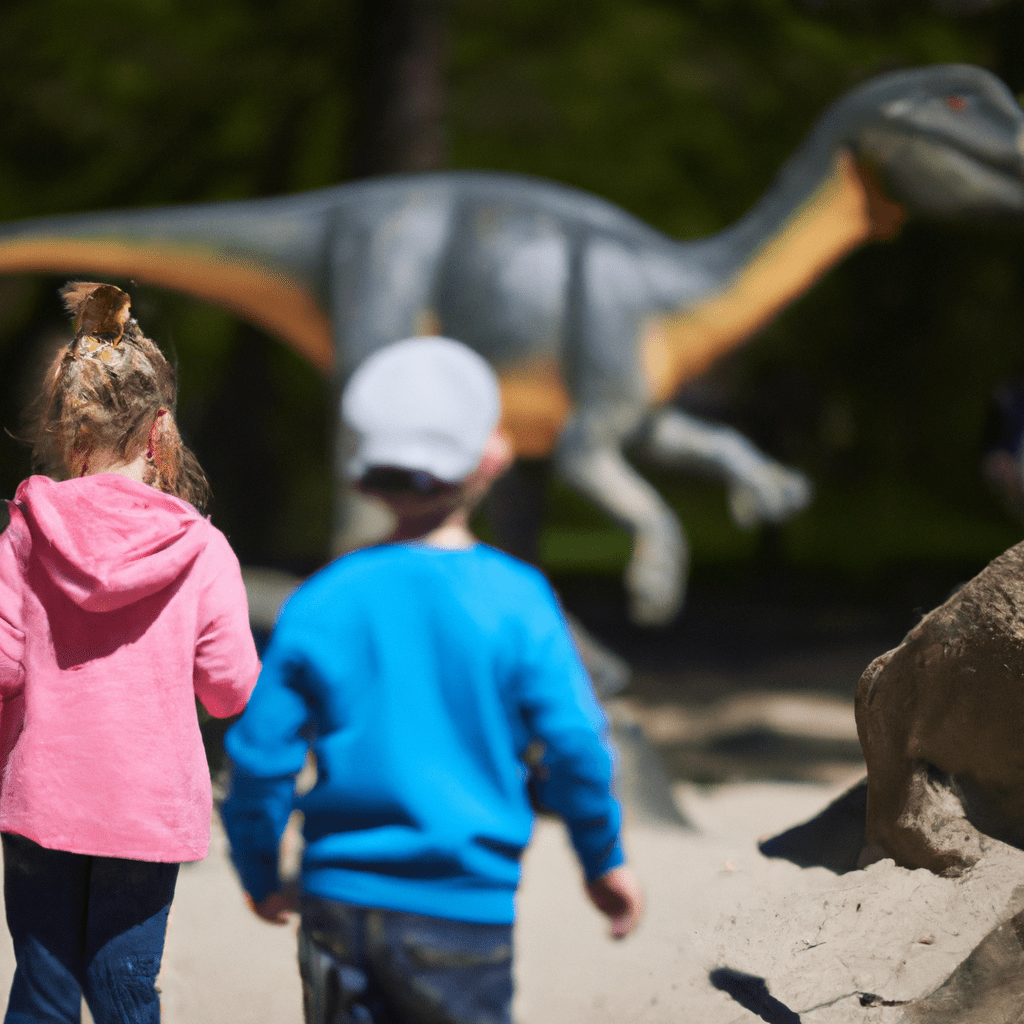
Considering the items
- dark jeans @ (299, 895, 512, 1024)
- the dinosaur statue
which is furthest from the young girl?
the dinosaur statue

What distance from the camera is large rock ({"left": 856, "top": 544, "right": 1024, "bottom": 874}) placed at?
1.96 meters

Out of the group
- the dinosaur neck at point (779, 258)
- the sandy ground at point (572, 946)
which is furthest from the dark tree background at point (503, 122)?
the sandy ground at point (572, 946)

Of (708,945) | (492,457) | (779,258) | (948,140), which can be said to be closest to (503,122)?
(779,258)

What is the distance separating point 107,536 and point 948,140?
10.6ft

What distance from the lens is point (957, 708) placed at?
6.65ft

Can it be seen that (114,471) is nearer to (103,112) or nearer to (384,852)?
(384,852)

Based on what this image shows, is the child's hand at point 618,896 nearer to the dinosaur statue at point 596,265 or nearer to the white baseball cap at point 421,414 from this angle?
the white baseball cap at point 421,414

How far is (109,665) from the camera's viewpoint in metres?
1.71

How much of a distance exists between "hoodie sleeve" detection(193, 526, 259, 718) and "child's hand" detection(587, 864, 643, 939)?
0.51 meters

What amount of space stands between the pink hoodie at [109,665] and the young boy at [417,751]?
0.18m

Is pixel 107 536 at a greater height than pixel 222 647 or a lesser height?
greater

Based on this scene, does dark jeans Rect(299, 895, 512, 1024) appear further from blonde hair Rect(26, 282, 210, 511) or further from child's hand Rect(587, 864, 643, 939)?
blonde hair Rect(26, 282, 210, 511)

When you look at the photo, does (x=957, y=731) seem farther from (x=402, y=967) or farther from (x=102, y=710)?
(x=102, y=710)

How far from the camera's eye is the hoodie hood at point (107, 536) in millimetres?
1666
